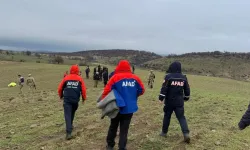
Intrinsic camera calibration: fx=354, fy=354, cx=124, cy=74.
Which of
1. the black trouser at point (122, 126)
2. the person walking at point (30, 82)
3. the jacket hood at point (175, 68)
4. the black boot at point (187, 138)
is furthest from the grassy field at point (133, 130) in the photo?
the person walking at point (30, 82)

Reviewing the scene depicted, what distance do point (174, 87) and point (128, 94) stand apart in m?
1.77

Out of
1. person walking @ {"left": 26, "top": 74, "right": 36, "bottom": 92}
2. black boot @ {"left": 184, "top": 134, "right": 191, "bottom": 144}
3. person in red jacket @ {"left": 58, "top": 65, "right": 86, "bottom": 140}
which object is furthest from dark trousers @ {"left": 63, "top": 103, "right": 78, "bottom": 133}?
person walking @ {"left": 26, "top": 74, "right": 36, "bottom": 92}

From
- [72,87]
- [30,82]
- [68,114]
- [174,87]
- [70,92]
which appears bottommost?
[30,82]

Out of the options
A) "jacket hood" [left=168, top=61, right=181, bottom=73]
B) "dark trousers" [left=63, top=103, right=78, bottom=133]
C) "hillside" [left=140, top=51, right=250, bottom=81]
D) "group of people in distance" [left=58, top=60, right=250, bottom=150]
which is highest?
"jacket hood" [left=168, top=61, right=181, bottom=73]

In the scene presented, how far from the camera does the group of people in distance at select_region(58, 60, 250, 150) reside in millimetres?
8016

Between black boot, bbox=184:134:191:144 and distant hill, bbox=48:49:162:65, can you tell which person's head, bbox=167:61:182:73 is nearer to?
black boot, bbox=184:134:191:144

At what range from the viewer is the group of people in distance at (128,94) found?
8.02 metres

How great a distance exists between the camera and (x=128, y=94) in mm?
8039

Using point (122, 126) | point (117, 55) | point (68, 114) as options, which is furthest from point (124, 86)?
point (117, 55)

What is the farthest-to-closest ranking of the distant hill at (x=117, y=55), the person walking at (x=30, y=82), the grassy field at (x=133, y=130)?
the distant hill at (x=117, y=55) < the person walking at (x=30, y=82) < the grassy field at (x=133, y=130)

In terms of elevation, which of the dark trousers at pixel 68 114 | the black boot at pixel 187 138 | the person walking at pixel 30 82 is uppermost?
the dark trousers at pixel 68 114

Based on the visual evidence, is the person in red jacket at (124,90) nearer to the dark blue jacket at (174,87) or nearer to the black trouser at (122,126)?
the black trouser at (122,126)

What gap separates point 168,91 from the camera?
939 centimetres

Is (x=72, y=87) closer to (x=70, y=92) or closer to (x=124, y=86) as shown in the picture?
(x=70, y=92)
